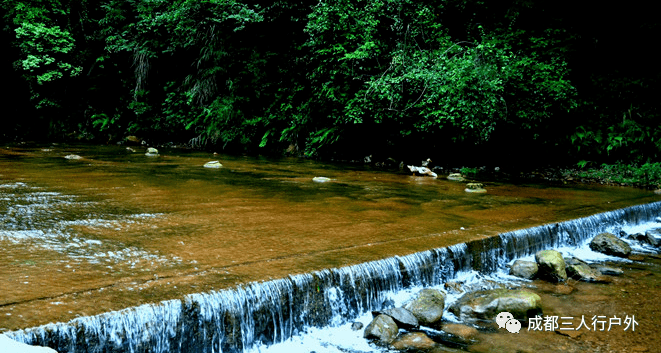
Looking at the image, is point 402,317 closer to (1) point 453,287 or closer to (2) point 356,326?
(2) point 356,326

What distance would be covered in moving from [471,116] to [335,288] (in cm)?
817

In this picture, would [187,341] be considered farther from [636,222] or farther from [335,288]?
[636,222]

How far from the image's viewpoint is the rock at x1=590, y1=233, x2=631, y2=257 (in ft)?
19.9

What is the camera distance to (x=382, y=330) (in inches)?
141

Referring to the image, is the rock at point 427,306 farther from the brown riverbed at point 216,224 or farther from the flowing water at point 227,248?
the brown riverbed at point 216,224

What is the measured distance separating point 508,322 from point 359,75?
33.7 ft

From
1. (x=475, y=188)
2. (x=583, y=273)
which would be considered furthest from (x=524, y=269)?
(x=475, y=188)

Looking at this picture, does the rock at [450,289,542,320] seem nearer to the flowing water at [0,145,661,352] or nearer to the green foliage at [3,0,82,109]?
the flowing water at [0,145,661,352]

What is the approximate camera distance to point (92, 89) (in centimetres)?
2248

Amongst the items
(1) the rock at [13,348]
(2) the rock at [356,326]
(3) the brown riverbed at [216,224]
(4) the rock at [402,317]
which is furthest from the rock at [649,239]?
(1) the rock at [13,348]

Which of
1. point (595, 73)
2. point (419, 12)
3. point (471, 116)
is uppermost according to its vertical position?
point (419, 12)

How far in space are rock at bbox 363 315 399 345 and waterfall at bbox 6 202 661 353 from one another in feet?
0.93

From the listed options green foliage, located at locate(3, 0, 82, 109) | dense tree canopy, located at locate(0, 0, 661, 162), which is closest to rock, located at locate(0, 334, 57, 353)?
dense tree canopy, located at locate(0, 0, 661, 162)

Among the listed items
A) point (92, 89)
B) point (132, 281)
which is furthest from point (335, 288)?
point (92, 89)
